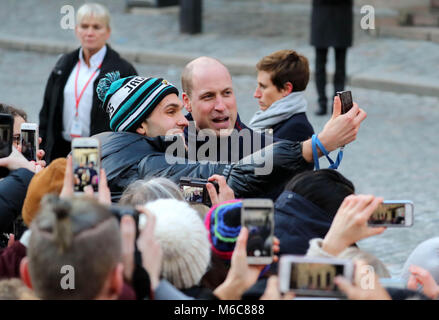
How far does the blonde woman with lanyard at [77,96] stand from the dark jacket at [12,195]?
2.89 metres

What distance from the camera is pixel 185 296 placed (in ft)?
9.34

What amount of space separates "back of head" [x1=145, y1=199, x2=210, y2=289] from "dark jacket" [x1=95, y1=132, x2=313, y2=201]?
843mm

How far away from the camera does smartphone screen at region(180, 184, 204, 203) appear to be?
12.5ft

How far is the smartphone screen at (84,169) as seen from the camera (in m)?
3.20

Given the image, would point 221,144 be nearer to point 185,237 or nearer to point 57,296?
point 185,237

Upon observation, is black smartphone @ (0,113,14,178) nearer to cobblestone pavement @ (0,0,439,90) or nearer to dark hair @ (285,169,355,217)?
dark hair @ (285,169,355,217)

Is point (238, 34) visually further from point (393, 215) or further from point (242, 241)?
point (242, 241)

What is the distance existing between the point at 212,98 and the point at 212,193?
3.63 feet

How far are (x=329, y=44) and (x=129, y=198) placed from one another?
7.78 m

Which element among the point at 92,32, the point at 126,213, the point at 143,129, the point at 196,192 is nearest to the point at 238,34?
the point at 92,32

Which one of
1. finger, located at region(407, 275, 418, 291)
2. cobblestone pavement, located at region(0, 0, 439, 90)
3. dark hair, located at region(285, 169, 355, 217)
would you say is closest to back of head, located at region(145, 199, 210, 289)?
dark hair, located at region(285, 169, 355, 217)

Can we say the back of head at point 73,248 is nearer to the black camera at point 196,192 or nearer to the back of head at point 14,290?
the back of head at point 14,290

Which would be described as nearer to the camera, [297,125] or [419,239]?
[297,125]

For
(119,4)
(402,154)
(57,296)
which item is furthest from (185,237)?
(119,4)
